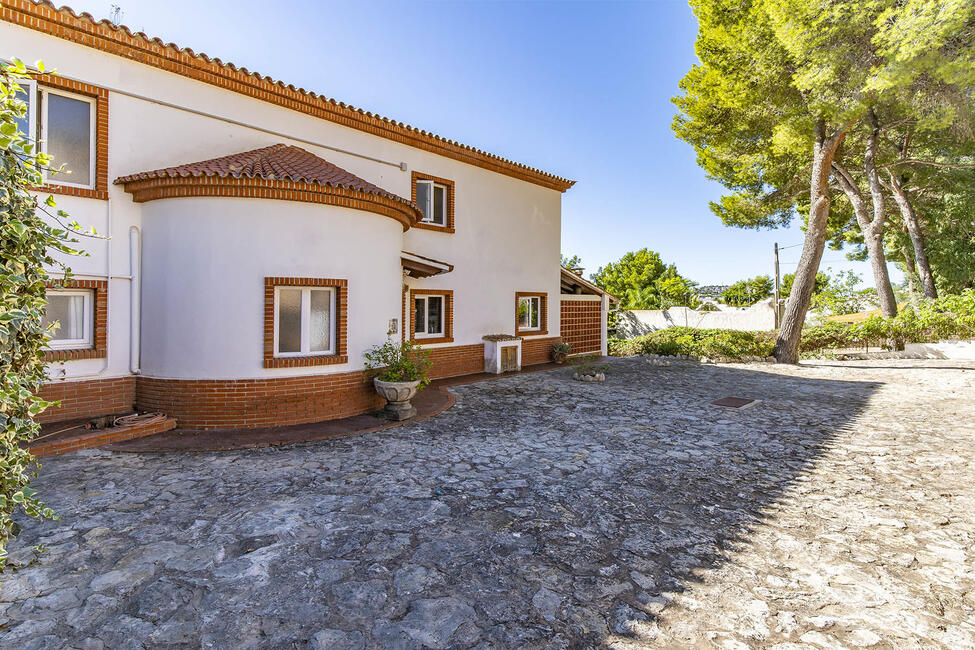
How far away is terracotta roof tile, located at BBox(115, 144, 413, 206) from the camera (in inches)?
292

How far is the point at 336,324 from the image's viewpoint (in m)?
8.28

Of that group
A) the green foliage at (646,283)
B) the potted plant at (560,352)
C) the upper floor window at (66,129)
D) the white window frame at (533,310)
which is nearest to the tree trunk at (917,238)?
the green foliage at (646,283)

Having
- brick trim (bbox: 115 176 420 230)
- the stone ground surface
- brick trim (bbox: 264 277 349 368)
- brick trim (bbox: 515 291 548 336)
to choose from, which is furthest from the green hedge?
brick trim (bbox: 115 176 420 230)

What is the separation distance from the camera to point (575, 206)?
16.8m

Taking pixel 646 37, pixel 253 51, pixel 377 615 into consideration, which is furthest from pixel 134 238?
pixel 646 37

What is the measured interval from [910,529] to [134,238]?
1116 centimetres

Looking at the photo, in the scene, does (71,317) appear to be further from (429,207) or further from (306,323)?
(429,207)

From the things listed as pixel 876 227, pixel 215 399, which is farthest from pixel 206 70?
pixel 876 227

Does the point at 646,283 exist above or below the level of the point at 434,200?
below

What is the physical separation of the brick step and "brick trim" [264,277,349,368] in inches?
72.7

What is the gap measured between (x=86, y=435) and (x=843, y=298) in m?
39.3

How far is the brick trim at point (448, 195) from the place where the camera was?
40.4 ft

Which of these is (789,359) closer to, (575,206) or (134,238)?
(575,206)

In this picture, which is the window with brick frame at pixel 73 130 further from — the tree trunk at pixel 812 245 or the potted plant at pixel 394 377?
the tree trunk at pixel 812 245
